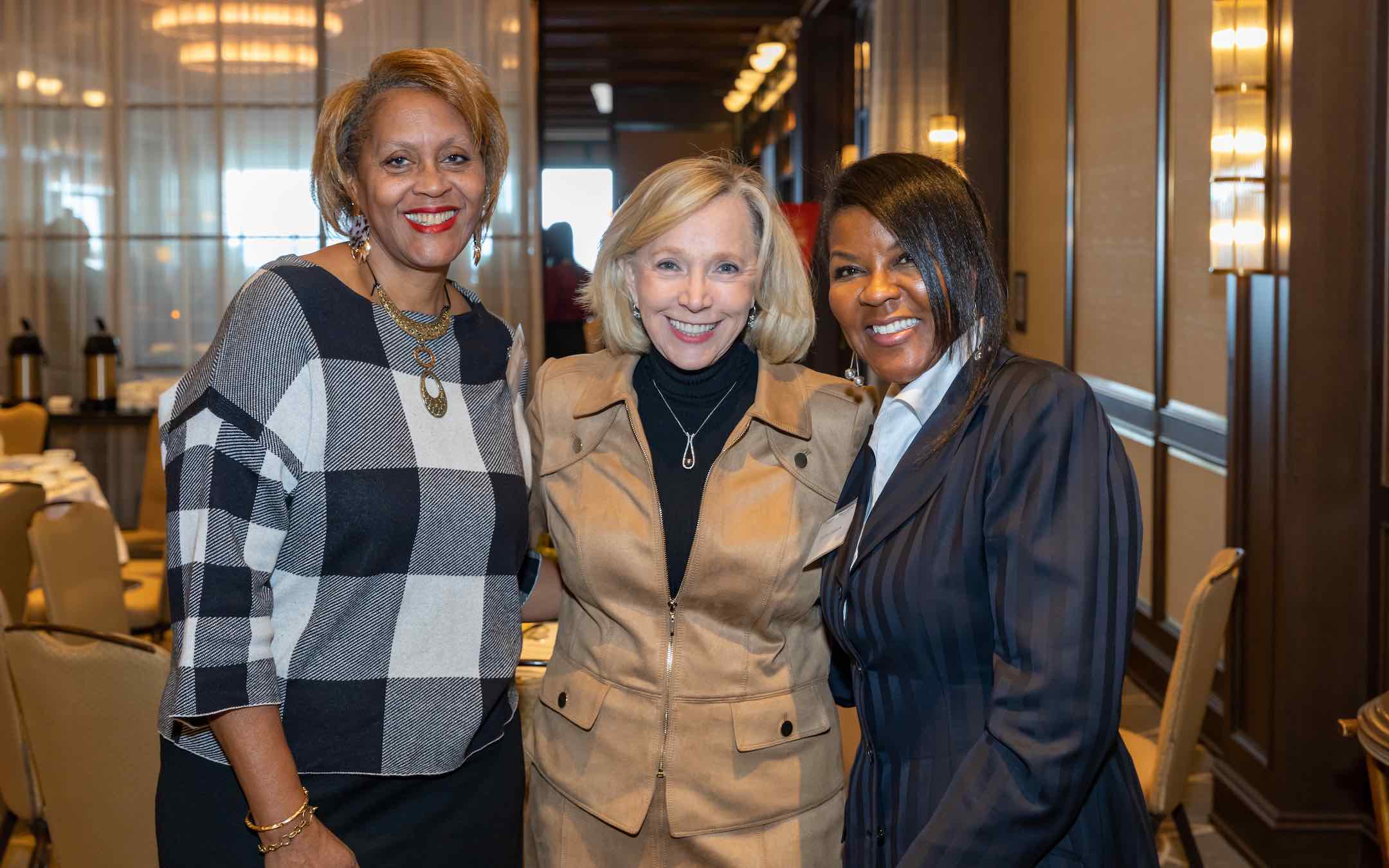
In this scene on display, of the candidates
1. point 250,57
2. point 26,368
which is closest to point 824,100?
point 250,57

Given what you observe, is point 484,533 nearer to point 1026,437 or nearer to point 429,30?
point 1026,437

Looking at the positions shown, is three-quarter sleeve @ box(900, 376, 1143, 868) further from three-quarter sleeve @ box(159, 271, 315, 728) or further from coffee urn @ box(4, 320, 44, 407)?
coffee urn @ box(4, 320, 44, 407)

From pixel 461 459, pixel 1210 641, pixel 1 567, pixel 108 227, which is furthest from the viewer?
pixel 108 227

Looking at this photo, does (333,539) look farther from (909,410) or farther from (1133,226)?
(1133,226)

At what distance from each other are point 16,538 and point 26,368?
3619 millimetres

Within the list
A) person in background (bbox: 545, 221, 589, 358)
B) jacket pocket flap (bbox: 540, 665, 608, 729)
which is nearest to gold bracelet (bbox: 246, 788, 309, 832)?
jacket pocket flap (bbox: 540, 665, 608, 729)

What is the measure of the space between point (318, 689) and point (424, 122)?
765mm

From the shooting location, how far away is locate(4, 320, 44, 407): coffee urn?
6.77 metres

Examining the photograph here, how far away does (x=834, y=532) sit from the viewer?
5.50ft

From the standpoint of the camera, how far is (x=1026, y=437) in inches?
53.6

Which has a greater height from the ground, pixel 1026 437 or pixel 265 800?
pixel 1026 437

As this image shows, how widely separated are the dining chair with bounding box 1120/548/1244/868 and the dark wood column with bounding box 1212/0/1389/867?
58 centimetres

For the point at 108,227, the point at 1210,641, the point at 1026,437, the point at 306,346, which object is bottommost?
the point at 1210,641

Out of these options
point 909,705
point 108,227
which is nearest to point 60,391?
point 108,227
